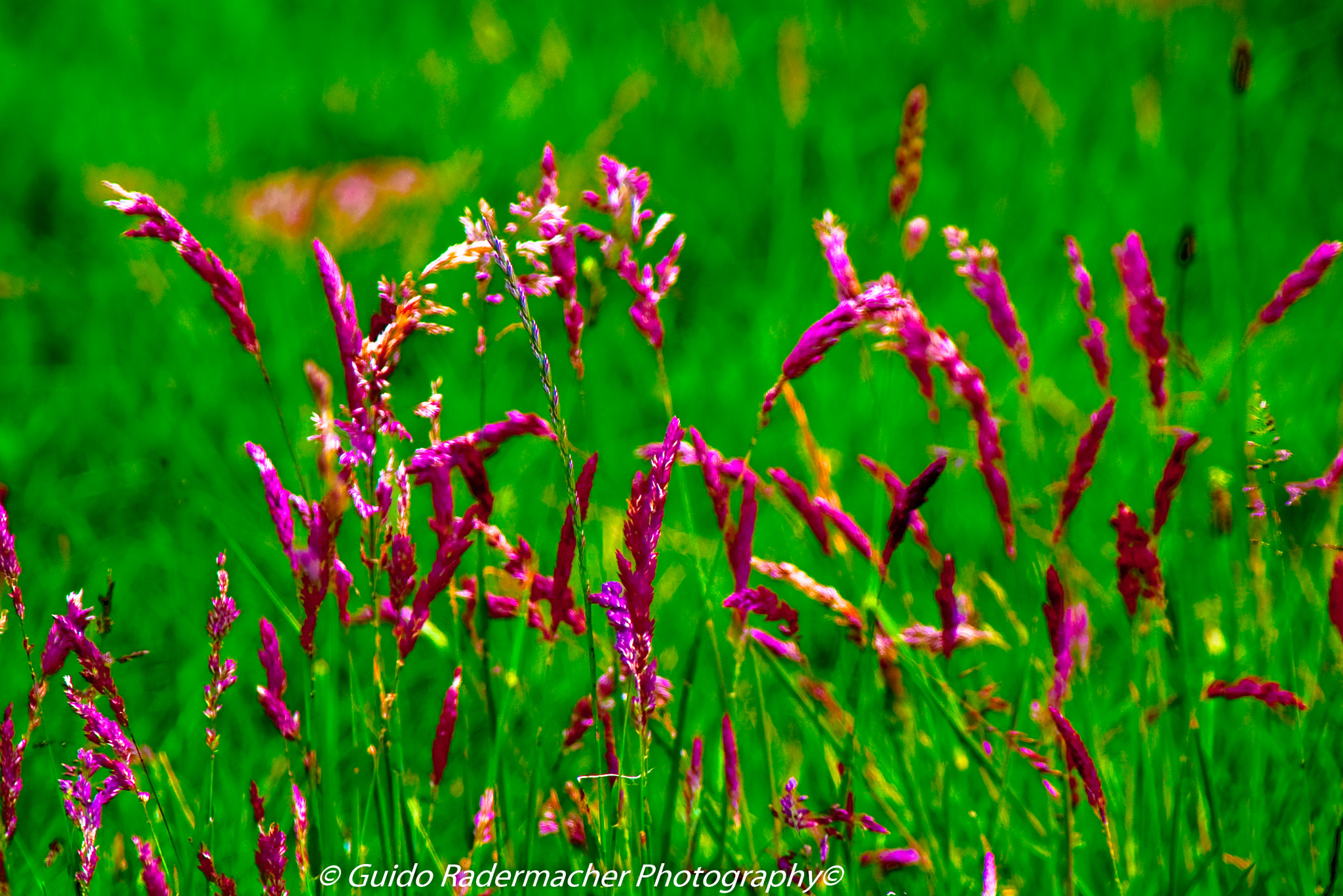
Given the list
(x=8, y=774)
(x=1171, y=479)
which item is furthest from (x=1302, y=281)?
(x=8, y=774)

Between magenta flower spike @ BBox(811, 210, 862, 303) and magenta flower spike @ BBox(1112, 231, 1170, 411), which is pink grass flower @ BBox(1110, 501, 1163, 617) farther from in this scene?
magenta flower spike @ BBox(811, 210, 862, 303)

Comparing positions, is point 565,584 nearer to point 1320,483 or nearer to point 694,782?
point 694,782

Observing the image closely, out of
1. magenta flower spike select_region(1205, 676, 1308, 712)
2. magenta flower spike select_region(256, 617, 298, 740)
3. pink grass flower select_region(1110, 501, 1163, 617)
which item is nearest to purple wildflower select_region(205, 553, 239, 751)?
magenta flower spike select_region(256, 617, 298, 740)

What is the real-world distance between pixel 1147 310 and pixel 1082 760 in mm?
555

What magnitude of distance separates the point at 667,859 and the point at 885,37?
10.2 ft

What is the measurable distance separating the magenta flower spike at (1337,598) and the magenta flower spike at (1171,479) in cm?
19

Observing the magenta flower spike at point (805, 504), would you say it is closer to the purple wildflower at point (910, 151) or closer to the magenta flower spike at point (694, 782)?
the magenta flower spike at point (694, 782)

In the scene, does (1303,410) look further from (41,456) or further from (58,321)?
(58,321)

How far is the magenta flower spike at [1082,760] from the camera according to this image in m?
0.90

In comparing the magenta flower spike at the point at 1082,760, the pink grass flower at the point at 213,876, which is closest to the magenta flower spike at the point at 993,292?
the magenta flower spike at the point at 1082,760

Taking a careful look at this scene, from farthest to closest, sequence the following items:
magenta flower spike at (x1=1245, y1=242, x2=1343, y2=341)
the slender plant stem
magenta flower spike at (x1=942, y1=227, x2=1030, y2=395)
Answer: magenta flower spike at (x1=942, y1=227, x2=1030, y2=395)
magenta flower spike at (x1=1245, y1=242, x2=1343, y2=341)
the slender plant stem

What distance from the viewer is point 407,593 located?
0.98 m

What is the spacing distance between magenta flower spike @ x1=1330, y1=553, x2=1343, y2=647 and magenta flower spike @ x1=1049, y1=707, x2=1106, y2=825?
345 millimetres

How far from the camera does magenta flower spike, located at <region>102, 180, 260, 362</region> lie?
926 millimetres
